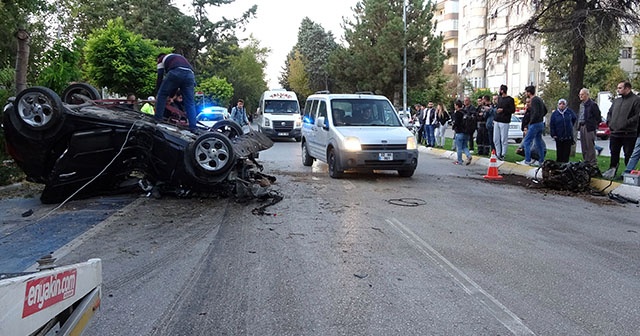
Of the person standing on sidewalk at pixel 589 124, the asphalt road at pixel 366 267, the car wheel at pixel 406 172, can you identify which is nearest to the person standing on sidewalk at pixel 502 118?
the person standing on sidewalk at pixel 589 124

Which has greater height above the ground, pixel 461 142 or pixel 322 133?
pixel 322 133

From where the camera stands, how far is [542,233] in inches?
255

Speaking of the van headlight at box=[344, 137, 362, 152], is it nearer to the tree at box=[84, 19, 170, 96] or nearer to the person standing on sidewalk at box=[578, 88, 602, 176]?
the person standing on sidewalk at box=[578, 88, 602, 176]

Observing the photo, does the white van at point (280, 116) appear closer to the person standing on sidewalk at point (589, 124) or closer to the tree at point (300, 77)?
the person standing on sidewalk at point (589, 124)

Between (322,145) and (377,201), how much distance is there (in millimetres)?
3883

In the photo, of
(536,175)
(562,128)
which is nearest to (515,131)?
(562,128)

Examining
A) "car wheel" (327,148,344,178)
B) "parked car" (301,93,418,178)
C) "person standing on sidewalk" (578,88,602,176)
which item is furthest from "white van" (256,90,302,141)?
"person standing on sidewalk" (578,88,602,176)

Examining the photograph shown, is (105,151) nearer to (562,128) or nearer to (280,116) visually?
(562,128)

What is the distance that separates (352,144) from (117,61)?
14101 mm

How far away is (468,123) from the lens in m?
14.7

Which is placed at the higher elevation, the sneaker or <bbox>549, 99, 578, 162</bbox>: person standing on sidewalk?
<bbox>549, 99, 578, 162</bbox>: person standing on sidewalk

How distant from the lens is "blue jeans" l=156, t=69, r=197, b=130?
28.5 feet

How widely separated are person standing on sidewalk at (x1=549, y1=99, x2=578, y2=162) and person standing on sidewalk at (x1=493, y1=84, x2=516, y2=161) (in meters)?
1.69

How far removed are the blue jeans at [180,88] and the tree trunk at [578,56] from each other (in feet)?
30.8
